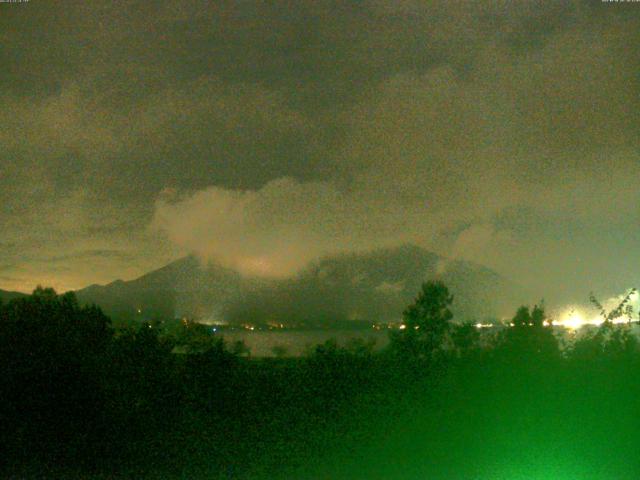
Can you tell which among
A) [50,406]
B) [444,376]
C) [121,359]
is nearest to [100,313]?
[121,359]

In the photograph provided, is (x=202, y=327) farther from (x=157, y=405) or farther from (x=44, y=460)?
(x=44, y=460)

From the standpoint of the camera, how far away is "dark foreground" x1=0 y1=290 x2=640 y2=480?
383 inches

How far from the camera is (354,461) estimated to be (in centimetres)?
985

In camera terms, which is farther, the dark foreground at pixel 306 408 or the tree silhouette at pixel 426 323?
the tree silhouette at pixel 426 323

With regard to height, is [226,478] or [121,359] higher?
[121,359]

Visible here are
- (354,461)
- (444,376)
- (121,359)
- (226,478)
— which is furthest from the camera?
(444,376)

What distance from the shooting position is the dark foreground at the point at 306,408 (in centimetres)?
973

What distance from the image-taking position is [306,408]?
1205 centimetres

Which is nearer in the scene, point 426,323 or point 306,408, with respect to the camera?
point 306,408

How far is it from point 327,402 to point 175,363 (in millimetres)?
2749

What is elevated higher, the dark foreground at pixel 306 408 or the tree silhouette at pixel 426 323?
the tree silhouette at pixel 426 323

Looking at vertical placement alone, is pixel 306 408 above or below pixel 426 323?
below

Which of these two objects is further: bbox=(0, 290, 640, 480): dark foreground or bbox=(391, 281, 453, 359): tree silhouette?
bbox=(391, 281, 453, 359): tree silhouette

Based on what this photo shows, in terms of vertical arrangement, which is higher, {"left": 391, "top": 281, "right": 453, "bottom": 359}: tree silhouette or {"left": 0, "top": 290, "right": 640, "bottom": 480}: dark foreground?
{"left": 391, "top": 281, "right": 453, "bottom": 359}: tree silhouette
